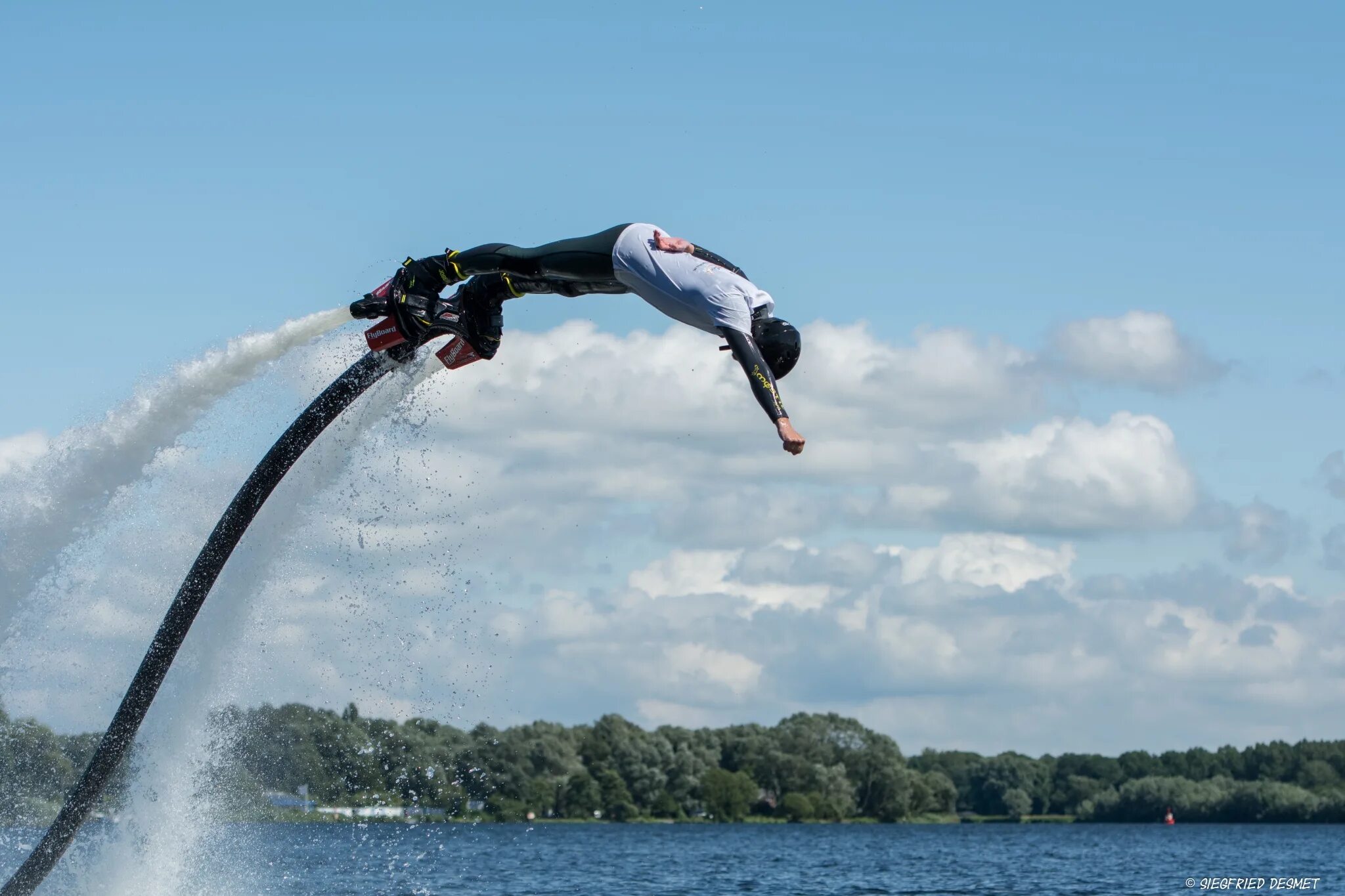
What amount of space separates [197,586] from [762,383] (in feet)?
30.8

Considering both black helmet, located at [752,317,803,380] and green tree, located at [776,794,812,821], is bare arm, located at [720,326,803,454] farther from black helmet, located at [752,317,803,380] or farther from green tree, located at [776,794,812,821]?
green tree, located at [776,794,812,821]

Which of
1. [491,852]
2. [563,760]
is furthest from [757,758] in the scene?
[491,852]

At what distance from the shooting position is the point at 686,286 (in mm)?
13289

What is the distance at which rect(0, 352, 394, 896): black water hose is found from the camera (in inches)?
717

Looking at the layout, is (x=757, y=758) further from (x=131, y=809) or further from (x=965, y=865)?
(x=131, y=809)

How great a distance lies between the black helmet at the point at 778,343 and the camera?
13.0 metres

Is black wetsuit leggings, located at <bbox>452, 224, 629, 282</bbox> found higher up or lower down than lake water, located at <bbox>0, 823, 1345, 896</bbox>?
higher up

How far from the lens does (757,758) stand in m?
132

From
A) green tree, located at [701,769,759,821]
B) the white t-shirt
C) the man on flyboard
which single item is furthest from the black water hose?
green tree, located at [701,769,759,821]

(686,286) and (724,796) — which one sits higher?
(686,286)

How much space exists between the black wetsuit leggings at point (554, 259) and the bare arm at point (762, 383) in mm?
1843

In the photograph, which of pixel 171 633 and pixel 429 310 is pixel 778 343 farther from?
pixel 171 633

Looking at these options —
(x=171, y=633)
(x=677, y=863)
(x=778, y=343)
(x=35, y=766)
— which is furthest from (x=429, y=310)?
(x=677, y=863)

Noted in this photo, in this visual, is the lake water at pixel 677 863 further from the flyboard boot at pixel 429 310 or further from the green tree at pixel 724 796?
the flyboard boot at pixel 429 310
